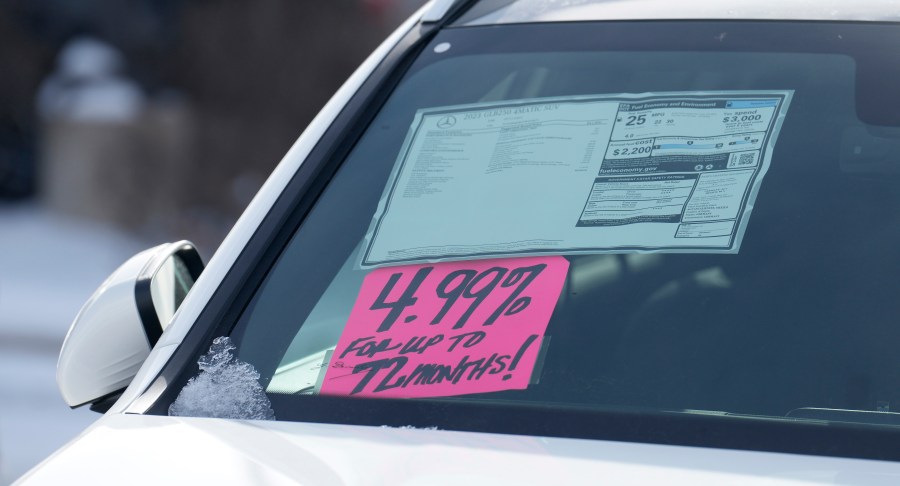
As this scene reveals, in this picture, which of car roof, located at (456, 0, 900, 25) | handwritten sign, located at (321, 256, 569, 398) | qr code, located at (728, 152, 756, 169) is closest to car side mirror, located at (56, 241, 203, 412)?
handwritten sign, located at (321, 256, 569, 398)

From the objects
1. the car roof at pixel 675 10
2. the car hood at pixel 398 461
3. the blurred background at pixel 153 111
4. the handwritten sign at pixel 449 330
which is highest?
the blurred background at pixel 153 111

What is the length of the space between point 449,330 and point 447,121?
0.39 metres

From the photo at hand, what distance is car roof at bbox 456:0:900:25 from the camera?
1595mm

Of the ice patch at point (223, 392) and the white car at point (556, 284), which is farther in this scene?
the ice patch at point (223, 392)

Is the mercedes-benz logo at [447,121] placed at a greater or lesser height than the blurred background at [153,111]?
lesser

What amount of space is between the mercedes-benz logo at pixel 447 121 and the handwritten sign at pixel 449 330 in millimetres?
274

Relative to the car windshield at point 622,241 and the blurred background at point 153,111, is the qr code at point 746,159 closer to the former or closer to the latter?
the car windshield at point 622,241

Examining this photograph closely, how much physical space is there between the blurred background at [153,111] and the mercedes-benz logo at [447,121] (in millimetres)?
6827

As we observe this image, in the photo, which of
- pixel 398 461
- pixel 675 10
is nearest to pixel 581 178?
pixel 675 10

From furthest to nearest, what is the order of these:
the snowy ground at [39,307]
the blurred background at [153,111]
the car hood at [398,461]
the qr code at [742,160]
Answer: the blurred background at [153,111] → the snowy ground at [39,307] → the qr code at [742,160] → the car hood at [398,461]

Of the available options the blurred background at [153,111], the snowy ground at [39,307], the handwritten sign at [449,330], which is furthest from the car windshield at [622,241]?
the blurred background at [153,111]

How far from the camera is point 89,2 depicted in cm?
1006

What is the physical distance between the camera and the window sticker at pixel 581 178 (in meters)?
1.46

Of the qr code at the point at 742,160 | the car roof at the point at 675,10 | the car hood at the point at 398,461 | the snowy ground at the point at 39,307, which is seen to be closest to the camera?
the car hood at the point at 398,461
